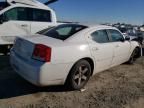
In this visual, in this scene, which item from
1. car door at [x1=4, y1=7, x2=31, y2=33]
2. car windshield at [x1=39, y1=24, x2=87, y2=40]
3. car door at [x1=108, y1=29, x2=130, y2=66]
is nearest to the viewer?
car windshield at [x1=39, y1=24, x2=87, y2=40]

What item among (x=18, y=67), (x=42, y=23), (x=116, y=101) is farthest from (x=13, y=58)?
(x=42, y=23)

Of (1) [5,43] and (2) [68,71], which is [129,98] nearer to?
(2) [68,71]

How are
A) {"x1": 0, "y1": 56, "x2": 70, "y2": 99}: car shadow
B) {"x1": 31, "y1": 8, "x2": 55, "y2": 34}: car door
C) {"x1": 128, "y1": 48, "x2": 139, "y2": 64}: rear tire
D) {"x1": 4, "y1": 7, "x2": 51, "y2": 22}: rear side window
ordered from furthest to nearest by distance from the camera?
{"x1": 31, "y1": 8, "x2": 55, "y2": 34}: car door < {"x1": 4, "y1": 7, "x2": 51, "y2": 22}: rear side window < {"x1": 128, "y1": 48, "x2": 139, "y2": 64}: rear tire < {"x1": 0, "y1": 56, "x2": 70, "y2": 99}: car shadow

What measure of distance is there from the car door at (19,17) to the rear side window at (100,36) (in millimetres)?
3741

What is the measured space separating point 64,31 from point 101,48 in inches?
39.6

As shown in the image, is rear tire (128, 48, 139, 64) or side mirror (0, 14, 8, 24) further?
side mirror (0, 14, 8, 24)

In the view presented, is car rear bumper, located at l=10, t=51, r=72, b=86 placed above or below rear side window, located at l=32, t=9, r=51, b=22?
below

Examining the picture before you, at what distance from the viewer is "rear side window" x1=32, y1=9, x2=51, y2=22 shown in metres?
9.01

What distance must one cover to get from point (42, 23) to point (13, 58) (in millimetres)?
4293

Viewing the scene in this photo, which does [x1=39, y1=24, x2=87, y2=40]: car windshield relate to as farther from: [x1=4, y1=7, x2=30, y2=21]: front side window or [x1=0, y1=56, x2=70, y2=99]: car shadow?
[x1=4, y1=7, x2=30, y2=21]: front side window

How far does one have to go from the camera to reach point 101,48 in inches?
215

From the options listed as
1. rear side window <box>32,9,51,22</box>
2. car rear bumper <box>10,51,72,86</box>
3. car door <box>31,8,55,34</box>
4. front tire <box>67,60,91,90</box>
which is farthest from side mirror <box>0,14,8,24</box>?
front tire <box>67,60,91,90</box>

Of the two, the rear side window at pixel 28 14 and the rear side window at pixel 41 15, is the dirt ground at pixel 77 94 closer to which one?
the rear side window at pixel 28 14

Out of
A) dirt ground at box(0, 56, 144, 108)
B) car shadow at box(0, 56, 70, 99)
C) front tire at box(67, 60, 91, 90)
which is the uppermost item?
front tire at box(67, 60, 91, 90)
